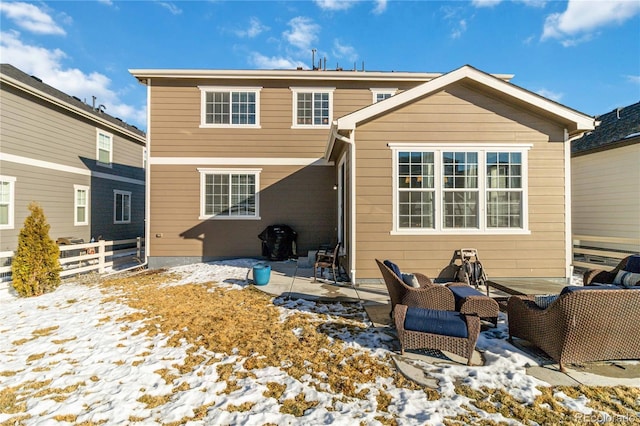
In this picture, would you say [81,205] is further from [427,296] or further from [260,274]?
[427,296]

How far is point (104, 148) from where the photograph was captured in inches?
510

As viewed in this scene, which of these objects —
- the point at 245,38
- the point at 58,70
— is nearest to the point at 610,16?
the point at 245,38

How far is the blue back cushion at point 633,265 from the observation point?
428cm

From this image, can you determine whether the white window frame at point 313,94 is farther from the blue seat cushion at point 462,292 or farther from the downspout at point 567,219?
the blue seat cushion at point 462,292

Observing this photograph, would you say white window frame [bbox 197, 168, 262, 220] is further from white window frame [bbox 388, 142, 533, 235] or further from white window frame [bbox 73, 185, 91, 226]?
white window frame [bbox 73, 185, 91, 226]

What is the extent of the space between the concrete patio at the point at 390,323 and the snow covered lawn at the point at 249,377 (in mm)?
137

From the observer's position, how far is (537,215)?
6434mm

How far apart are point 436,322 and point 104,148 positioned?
15.1 m

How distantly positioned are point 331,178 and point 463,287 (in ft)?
19.6

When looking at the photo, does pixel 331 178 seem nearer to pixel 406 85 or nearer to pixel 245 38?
pixel 406 85

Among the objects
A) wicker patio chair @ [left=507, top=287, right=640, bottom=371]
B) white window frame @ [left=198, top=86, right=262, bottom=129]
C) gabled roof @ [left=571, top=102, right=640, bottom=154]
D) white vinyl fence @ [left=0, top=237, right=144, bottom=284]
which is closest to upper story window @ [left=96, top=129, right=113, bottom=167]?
white vinyl fence @ [left=0, top=237, right=144, bottom=284]

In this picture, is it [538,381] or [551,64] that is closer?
[538,381]

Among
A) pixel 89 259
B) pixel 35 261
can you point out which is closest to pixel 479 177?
pixel 35 261

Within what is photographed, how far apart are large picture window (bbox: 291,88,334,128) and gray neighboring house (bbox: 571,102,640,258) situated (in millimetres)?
9007
